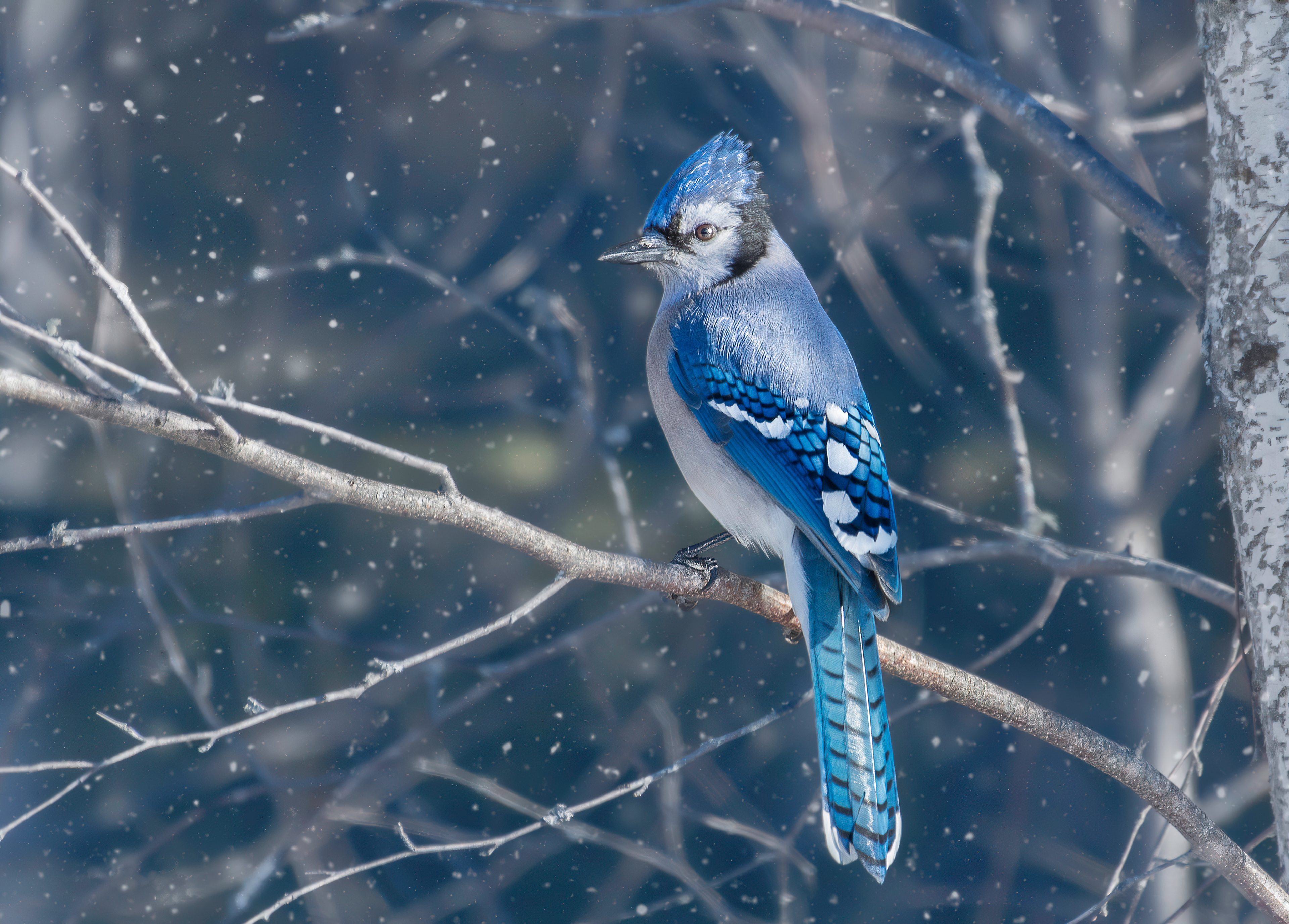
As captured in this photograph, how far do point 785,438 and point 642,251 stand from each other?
1.35 ft

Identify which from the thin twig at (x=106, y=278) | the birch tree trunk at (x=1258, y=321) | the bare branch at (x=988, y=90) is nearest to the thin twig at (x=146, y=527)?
the thin twig at (x=106, y=278)

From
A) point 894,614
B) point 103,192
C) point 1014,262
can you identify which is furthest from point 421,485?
point 1014,262

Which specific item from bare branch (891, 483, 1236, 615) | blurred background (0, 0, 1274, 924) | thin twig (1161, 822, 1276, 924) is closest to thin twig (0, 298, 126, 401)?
blurred background (0, 0, 1274, 924)

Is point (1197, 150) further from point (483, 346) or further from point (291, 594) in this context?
point (291, 594)

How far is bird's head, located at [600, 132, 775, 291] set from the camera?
1428 millimetres

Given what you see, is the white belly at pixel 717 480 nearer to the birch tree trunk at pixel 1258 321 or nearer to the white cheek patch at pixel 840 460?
the white cheek patch at pixel 840 460

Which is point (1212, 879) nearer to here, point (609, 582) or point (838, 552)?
point (838, 552)

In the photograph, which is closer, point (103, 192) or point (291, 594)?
point (103, 192)

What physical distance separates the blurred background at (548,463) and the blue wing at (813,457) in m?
0.48

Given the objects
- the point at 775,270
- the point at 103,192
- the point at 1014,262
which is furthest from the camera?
the point at 1014,262

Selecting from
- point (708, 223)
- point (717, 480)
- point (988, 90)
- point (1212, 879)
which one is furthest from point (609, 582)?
point (1212, 879)

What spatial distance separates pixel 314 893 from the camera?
6.21 feet

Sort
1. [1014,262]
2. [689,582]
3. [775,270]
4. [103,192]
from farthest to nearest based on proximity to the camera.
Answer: [1014,262], [103,192], [775,270], [689,582]

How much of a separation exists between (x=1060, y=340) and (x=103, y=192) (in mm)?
2097
